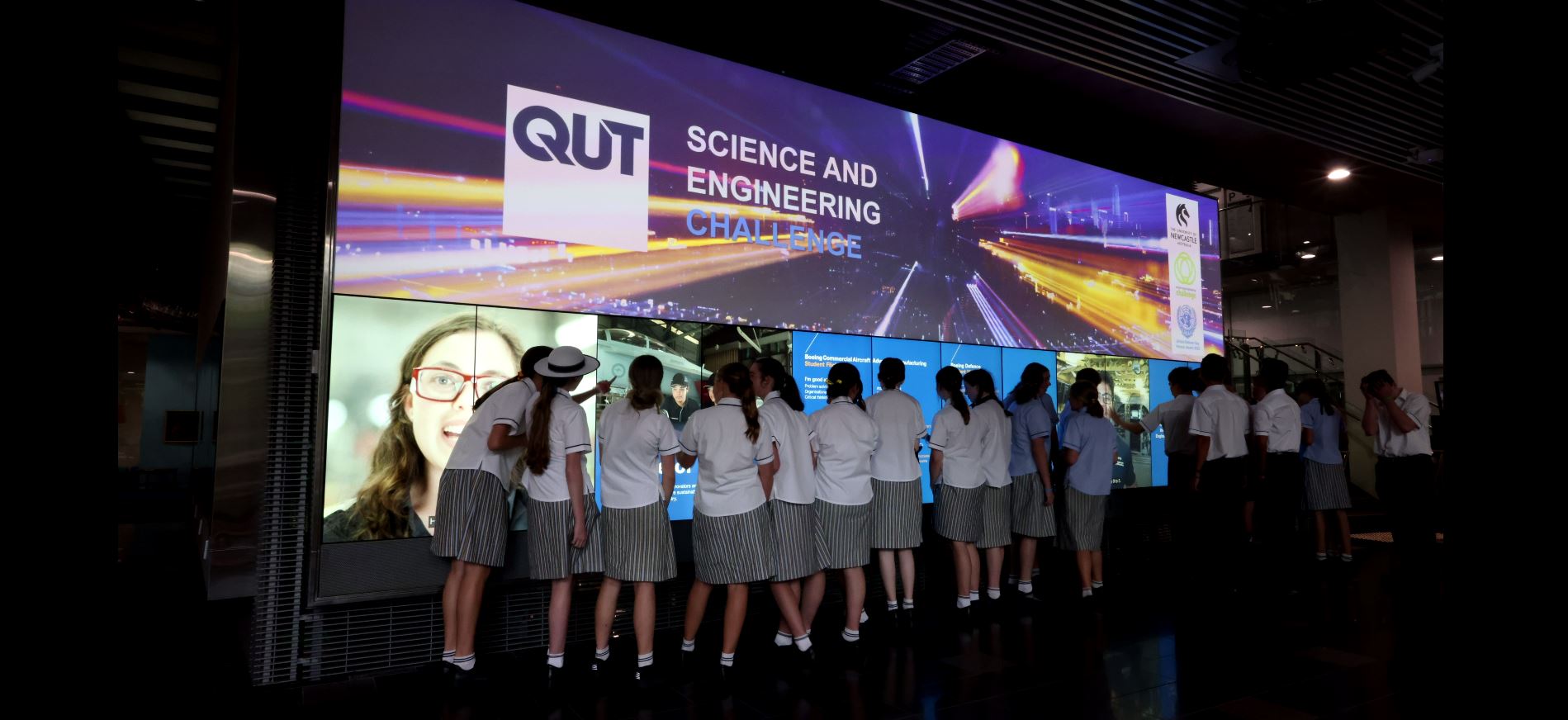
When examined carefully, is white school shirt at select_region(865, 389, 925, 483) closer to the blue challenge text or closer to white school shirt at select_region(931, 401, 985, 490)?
white school shirt at select_region(931, 401, 985, 490)

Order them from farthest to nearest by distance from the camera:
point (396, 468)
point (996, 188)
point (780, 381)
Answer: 1. point (996, 188)
2. point (780, 381)
3. point (396, 468)

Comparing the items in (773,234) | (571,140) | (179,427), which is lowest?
(179,427)

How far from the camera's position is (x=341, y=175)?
13.5 ft

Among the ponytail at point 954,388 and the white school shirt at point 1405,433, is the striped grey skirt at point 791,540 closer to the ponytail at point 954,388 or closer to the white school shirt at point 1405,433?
the ponytail at point 954,388

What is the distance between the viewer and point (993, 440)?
540 centimetres

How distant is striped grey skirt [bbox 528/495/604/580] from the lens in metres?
3.88

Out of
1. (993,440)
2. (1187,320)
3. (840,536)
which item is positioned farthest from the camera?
(1187,320)

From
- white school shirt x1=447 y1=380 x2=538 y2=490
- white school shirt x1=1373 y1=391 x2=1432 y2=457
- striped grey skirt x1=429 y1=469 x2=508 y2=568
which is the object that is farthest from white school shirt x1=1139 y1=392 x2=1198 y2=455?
striped grey skirt x1=429 y1=469 x2=508 y2=568

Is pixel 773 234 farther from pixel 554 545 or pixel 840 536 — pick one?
pixel 554 545

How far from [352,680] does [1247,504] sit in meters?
6.79

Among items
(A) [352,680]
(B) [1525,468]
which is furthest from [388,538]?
(B) [1525,468]

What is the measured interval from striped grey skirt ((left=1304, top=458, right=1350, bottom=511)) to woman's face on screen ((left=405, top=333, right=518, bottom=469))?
6.73 meters

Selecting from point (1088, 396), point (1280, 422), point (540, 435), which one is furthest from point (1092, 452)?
point (540, 435)

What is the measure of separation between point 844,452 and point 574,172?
227 cm
